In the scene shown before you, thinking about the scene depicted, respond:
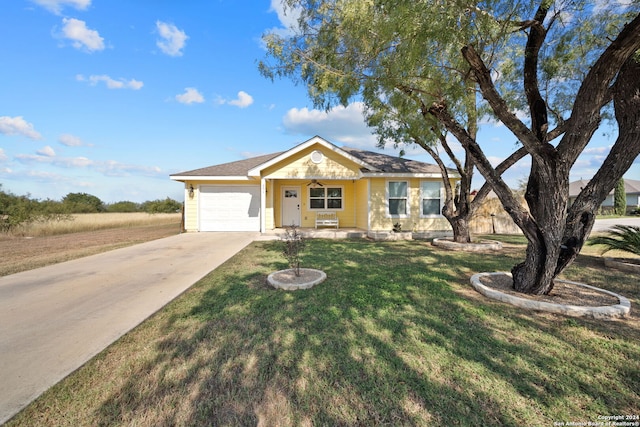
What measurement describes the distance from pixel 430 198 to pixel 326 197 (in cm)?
488

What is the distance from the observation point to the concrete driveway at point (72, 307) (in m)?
2.38

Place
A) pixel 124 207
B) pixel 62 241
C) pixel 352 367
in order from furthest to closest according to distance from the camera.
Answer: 1. pixel 124 207
2. pixel 62 241
3. pixel 352 367

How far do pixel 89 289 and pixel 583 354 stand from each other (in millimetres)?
6793

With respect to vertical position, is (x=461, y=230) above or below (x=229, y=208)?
below

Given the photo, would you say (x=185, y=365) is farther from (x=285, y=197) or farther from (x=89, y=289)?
(x=285, y=197)

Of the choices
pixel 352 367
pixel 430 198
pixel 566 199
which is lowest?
pixel 352 367

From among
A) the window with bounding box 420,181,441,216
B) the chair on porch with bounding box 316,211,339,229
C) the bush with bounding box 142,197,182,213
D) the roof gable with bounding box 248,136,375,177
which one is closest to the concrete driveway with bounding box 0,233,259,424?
the roof gable with bounding box 248,136,375,177

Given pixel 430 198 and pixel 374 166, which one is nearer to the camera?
pixel 374 166

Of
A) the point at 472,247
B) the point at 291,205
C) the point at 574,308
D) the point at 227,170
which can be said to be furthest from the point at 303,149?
the point at 574,308

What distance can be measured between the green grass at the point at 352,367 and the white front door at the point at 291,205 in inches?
384

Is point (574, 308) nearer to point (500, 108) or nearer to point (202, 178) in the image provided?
point (500, 108)

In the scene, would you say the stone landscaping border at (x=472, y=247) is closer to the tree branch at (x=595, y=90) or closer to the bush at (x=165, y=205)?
the tree branch at (x=595, y=90)

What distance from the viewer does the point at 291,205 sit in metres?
13.9

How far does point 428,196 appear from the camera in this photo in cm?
1212
